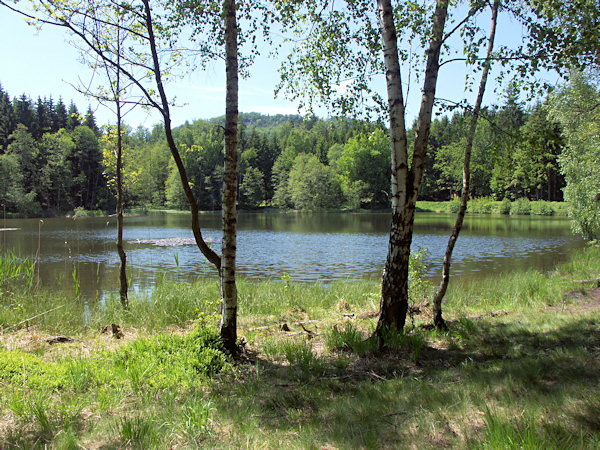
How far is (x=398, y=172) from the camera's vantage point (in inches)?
207

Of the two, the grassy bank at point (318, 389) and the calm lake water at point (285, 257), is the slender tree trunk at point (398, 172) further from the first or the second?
the calm lake water at point (285, 257)

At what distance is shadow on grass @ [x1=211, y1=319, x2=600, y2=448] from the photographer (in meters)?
2.75

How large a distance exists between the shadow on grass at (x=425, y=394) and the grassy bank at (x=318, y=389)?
0.6 inches

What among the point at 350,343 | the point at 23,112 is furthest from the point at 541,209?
the point at 23,112

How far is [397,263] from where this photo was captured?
530cm

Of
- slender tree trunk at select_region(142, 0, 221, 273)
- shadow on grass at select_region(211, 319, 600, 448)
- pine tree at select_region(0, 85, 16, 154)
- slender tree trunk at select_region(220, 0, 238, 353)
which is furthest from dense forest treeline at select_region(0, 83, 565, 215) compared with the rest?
shadow on grass at select_region(211, 319, 600, 448)

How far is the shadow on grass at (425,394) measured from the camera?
2746 millimetres

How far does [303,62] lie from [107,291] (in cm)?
1078

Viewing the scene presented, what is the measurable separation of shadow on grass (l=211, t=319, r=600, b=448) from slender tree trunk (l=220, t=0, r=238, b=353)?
2.27ft

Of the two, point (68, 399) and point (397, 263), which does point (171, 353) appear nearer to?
point (68, 399)

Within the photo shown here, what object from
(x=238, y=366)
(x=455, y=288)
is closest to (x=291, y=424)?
(x=238, y=366)

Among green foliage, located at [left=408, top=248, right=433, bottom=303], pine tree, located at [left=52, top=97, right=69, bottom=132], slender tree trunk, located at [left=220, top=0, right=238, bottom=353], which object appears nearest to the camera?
slender tree trunk, located at [left=220, top=0, right=238, bottom=353]

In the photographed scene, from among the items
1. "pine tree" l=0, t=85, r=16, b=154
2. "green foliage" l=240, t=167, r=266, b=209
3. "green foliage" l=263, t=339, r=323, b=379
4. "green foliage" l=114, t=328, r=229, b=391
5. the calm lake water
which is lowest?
the calm lake water

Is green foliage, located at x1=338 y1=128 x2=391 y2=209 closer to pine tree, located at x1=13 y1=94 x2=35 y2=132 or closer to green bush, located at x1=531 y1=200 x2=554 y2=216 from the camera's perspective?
green bush, located at x1=531 y1=200 x2=554 y2=216
